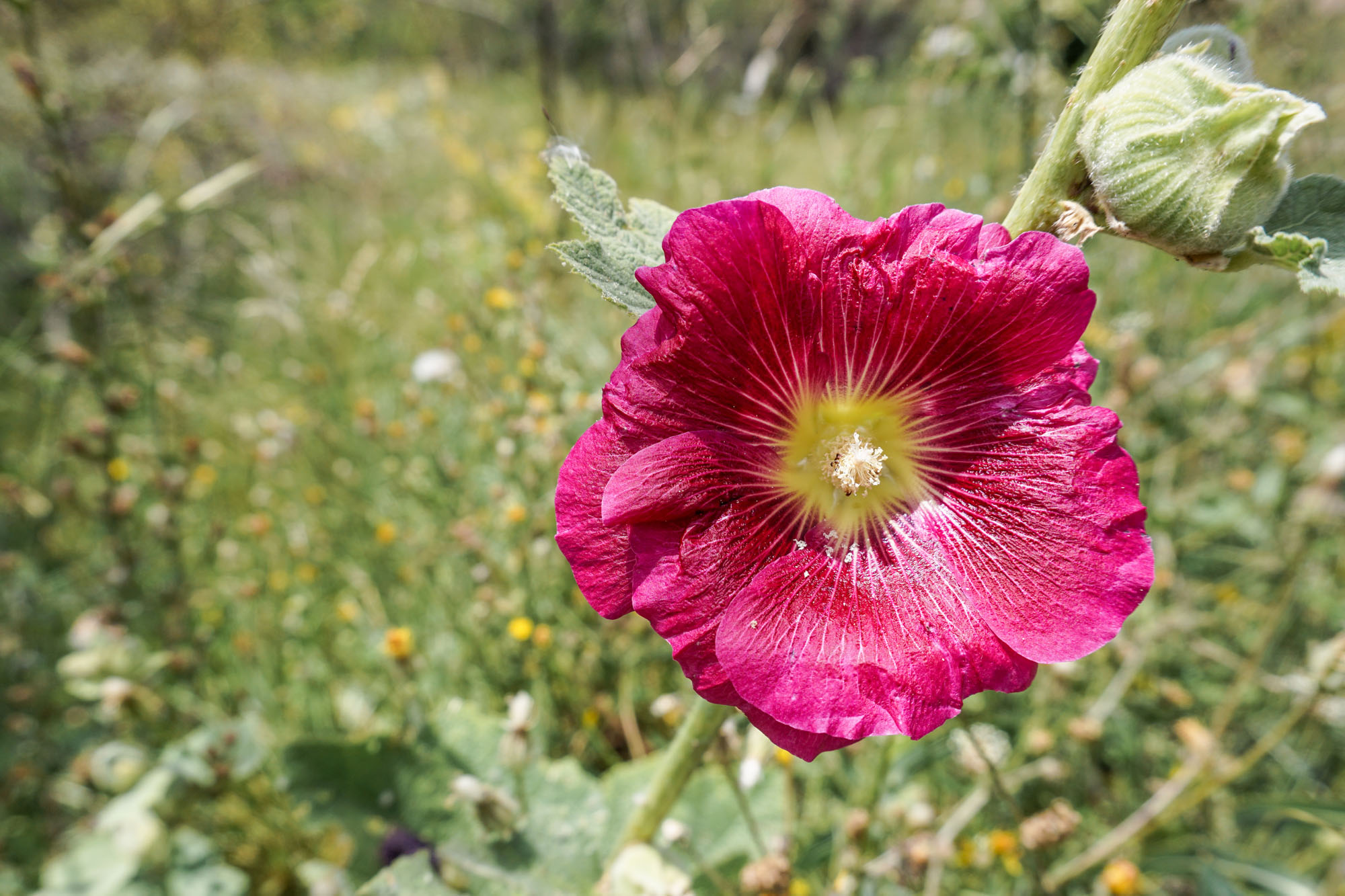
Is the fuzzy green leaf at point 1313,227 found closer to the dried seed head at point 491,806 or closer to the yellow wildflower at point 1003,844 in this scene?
the dried seed head at point 491,806

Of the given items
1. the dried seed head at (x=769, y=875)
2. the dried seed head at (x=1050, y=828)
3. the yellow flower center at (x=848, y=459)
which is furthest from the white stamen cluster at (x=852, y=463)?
the dried seed head at (x=1050, y=828)

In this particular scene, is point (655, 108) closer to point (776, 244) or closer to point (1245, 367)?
point (1245, 367)

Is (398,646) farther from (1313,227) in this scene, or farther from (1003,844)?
(1313,227)

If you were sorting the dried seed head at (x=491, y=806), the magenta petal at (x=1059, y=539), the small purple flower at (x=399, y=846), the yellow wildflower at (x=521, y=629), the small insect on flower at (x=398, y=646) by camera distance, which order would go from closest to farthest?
1. the magenta petal at (x=1059, y=539)
2. the dried seed head at (x=491, y=806)
3. the small purple flower at (x=399, y=846)
4. the small insect on flower at (x=398, y=646)
5. the yellow wildflower at (x=521, y=629)

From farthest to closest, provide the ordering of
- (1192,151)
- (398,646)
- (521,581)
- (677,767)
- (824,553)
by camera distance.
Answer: (521,581)
(398,646)
(677,767)
(824,553)
(1192,151)

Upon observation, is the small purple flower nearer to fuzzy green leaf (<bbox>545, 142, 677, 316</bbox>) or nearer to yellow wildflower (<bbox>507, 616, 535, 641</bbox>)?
yellow wildflower (<bbox>507, 616, 535, 641</bbox>)

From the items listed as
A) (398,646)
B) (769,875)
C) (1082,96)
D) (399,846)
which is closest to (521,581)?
(398,646)

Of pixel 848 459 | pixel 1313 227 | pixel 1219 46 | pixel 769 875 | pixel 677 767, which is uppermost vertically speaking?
pixel 1219 46
